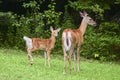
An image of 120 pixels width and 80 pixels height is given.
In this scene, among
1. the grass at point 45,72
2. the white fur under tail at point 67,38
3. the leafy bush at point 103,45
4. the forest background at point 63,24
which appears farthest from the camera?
the forest background at point 63,24

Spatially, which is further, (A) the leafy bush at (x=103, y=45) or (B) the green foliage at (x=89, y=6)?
(B) the green foliage at (x=89, y=6)

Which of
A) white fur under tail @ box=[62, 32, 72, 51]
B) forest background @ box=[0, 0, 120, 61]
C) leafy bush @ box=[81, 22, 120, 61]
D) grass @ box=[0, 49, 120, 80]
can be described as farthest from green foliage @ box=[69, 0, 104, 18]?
white fur under tail @ box=[62, 32, 72, 51]

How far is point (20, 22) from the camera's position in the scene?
63.4ft

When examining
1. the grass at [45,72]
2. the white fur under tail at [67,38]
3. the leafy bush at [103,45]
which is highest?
the white fur under tail at [67,38]

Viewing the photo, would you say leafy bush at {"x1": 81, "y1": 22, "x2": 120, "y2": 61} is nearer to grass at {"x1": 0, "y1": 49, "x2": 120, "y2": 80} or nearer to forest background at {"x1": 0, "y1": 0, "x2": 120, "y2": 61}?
forest background at {"x1": 0, "y1": 0, "x2": 120, "y2": 61}

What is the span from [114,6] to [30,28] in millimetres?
4398

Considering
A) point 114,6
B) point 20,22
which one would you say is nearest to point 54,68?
point 20,22

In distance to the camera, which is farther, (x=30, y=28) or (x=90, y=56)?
(x=30, y=28)

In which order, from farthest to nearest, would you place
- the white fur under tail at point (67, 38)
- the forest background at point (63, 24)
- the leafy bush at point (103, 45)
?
the forest background at point (63, 24), the leafy bush at point (103, 45), the white fur under tail at point (67, 38)

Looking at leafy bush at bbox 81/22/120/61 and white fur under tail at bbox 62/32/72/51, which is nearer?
white fur under tail at bbox 62/32/72/51

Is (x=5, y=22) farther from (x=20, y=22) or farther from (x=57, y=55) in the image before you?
(x=57, y=55)

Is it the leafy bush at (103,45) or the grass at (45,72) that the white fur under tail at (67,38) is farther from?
the leafy bush at (103,45)

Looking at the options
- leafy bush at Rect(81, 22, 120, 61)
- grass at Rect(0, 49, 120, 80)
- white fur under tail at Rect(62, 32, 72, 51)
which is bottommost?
leafy bush at Rect(81, 22, 120, 61)

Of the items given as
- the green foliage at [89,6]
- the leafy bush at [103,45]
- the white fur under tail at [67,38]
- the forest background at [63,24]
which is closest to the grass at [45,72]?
the white fur under tail at [67,38]
